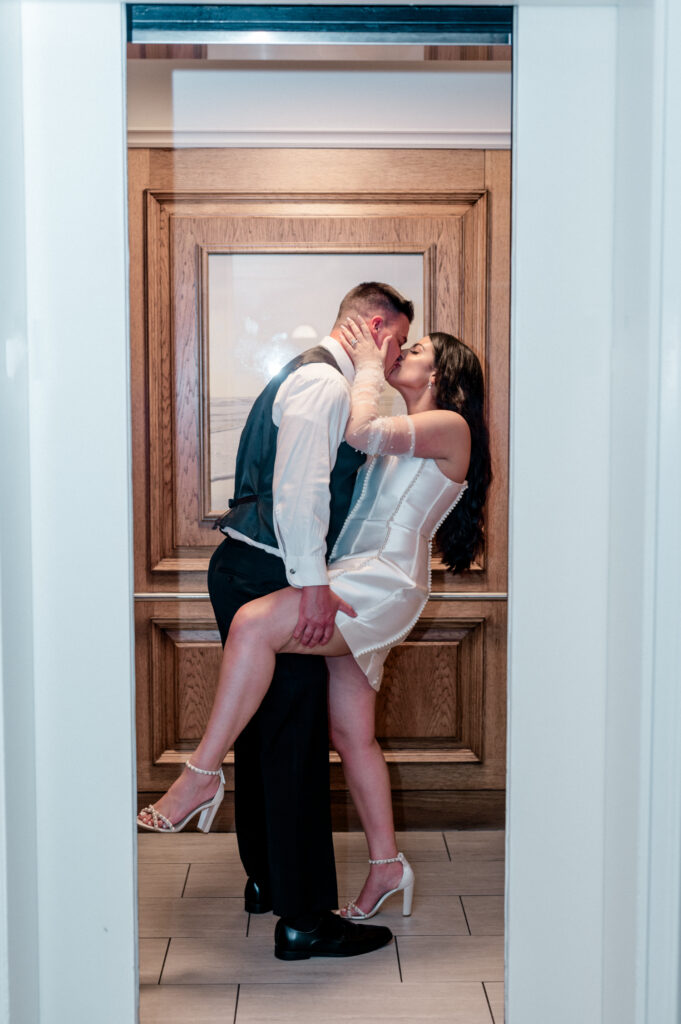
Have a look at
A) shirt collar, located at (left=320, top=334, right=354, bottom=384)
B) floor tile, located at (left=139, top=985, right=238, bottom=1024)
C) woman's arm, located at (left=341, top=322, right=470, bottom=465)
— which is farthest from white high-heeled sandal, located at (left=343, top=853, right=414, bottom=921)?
shirt collar, located at (left=320, top=334, right=354, bottom=384)

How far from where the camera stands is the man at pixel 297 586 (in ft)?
4.52

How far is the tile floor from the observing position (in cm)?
144

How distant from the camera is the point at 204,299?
1356 millimetres

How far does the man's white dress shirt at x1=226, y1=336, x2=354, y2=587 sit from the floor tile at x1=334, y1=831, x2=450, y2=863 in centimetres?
41

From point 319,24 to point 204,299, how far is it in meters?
0.43

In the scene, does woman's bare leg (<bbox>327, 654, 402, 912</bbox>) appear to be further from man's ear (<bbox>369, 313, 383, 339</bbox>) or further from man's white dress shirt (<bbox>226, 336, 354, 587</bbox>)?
man's ear (<bbox>369, 313, 383, 339</bbox>)

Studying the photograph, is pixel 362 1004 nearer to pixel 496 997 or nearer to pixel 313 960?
pixel 313 960
